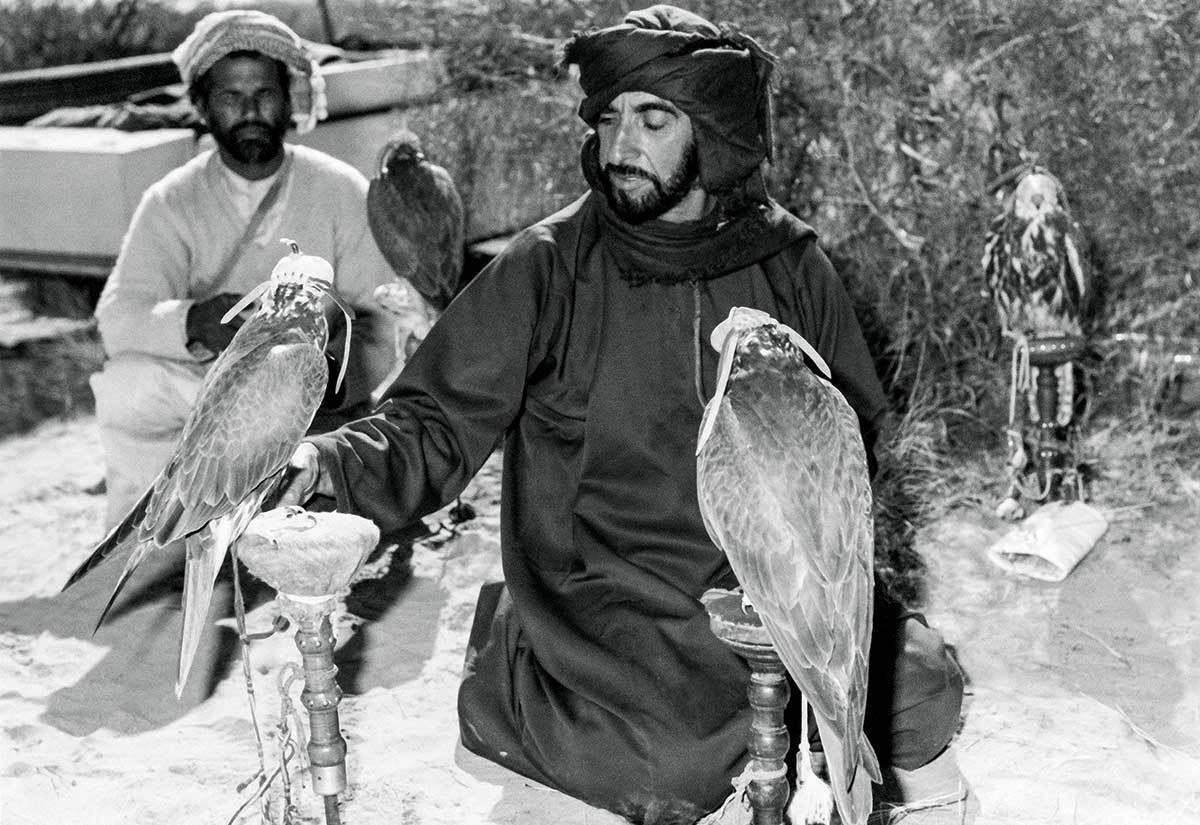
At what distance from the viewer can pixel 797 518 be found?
2256 millimetres

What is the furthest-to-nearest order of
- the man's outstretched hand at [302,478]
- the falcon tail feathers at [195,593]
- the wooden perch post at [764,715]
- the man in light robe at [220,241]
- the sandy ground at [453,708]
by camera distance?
the man in light robe at [220,241] → the sandy ground at [453,708] → the man's outstretched hand at [302,478] → the falcon tail feathers at [195,593] → the wooden perch post at [764,715]

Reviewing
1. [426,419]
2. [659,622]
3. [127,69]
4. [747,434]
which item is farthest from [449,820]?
[127,69]

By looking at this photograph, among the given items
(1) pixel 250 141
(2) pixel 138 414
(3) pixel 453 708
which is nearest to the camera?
(3) pixel 453 708

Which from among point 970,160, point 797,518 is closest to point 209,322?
point 797,518

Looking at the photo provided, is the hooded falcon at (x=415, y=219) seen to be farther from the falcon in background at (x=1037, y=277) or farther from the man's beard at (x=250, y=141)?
the falcon in background at (x=1037, y=277)

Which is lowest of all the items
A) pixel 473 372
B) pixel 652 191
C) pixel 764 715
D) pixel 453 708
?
pixel 453 708

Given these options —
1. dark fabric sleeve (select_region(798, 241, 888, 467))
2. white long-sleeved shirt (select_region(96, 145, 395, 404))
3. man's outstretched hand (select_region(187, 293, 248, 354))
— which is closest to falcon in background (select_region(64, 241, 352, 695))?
dark fabric sleeve (select_region(798, 241, 888, 467))

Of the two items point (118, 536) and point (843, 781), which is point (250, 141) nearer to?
point (118, 536)

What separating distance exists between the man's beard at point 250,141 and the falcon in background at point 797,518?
2494mm

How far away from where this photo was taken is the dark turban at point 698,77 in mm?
3018

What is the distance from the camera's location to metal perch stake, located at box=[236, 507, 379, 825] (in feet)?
7.37

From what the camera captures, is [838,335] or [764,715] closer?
[764,715]

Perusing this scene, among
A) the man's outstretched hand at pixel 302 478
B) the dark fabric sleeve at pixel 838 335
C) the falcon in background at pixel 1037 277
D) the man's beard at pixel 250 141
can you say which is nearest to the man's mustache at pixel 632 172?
the dark fabric sleeve at pixel 838 335

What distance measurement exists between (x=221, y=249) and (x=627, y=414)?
1.89 m
